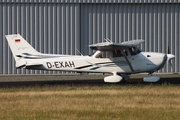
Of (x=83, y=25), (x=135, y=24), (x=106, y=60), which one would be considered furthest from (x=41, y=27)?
(x=106, y=60)

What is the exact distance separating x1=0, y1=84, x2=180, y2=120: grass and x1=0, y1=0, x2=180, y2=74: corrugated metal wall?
1145 cm

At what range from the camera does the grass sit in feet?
44.0

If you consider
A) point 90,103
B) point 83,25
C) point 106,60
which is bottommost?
point 90,103

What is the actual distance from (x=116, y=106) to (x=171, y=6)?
18.3m

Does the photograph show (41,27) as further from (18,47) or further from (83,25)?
(18,47)

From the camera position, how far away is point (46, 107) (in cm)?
1491

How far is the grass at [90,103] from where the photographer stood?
13.4 m

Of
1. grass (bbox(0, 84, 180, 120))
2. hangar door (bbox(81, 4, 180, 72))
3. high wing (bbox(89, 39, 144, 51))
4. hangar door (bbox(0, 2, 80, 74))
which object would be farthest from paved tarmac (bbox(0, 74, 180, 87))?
grass (bbox(0, 84, 180, 120))

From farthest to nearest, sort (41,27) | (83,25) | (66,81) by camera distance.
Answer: (83,25)
(41,27)
(66,81)

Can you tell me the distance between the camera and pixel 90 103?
15.7 metres

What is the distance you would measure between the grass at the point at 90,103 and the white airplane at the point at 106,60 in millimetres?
3742

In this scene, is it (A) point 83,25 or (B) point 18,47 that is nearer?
(B) point 18,47

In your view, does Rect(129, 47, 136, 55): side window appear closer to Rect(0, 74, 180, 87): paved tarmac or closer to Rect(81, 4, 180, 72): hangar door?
Rect(0, 74, 180, 87): paved tarmac

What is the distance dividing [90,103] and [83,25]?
16579 millimetres
